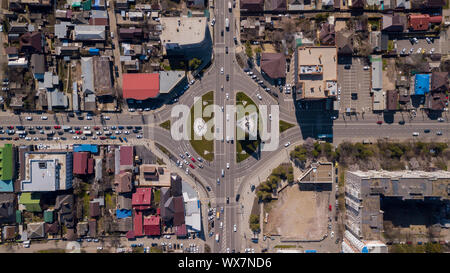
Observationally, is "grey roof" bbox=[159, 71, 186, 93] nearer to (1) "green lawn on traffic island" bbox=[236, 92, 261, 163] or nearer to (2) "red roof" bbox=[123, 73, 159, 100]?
(2) "red roof" bbox=[123, 73, 159, 100]

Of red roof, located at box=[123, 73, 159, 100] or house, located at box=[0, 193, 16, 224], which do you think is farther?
house, located at box=[0, 193, 16, 224]

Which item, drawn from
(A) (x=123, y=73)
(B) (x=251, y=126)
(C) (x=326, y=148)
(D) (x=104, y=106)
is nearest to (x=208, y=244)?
(B) (x=251, y=126)

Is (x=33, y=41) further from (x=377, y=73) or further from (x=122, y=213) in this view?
(x=377, y=73)

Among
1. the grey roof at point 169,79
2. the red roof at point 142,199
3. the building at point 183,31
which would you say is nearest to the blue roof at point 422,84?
the building at point 183,31

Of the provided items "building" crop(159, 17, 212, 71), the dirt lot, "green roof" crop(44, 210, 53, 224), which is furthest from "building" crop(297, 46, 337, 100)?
"green roof" crop(44, 210, 53, 224)

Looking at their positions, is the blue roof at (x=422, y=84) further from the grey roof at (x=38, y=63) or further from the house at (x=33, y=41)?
the house at (x=33, y=41)
